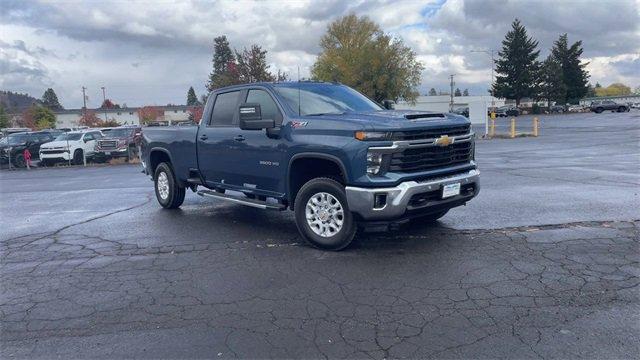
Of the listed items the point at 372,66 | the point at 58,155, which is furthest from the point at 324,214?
the point at 372,66

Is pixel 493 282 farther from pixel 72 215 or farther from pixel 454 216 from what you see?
pixel 72 215

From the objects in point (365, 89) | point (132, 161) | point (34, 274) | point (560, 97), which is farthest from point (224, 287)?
point (560, 97)

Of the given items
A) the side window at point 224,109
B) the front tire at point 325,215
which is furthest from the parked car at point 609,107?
the front tire at point 325,215

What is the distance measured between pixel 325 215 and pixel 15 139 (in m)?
25.4

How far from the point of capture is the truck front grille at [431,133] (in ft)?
18.3

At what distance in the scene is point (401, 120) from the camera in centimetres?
573

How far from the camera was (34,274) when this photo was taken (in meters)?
5.77

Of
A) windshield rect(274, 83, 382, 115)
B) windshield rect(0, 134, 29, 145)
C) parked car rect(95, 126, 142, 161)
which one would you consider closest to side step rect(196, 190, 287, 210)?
windshield rect(274, 83, 382, 115)

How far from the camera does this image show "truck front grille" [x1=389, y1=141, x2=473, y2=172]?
5637 millimetres

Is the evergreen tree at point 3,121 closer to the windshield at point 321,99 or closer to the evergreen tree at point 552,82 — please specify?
the windshield at point 321,99

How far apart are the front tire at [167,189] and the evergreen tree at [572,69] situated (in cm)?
8659

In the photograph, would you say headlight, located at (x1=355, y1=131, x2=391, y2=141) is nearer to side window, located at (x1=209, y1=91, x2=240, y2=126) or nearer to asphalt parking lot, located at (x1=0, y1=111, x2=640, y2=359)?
asphalt parking lot, located at (x1=0, y1=111, x2=640, y2=359)

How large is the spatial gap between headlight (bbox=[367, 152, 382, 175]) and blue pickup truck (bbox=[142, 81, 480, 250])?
0.04 feet

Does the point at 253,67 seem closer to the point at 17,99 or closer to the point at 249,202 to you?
the point at 249,202
